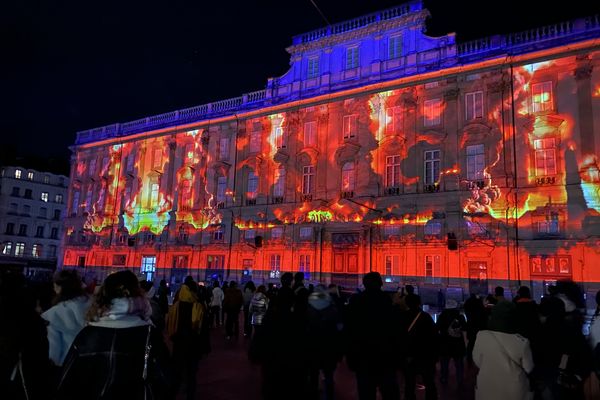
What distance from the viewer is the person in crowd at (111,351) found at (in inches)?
143

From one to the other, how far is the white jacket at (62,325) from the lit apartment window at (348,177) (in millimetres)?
26270

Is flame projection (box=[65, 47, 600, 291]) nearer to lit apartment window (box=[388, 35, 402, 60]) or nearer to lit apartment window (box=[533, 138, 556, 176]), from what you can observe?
lit apartment window (box=[533, 138, 556, 176])

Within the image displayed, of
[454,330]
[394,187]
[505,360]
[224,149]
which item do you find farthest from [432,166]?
[505,360]

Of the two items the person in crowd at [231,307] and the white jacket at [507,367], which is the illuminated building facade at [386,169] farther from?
the white jacket at [507,367]

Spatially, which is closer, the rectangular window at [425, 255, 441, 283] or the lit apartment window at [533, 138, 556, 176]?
the lit apartment window at [533, 138, 556, 176]

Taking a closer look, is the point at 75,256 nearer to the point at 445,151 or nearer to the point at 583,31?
the point at 445,151

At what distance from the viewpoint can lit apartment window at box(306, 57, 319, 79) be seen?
33.6 meters

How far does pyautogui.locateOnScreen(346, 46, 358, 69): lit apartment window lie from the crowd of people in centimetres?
Answer: 2586

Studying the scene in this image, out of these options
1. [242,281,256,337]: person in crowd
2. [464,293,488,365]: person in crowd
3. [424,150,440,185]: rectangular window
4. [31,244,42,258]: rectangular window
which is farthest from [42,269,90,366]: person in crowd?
[31,244,42,258]: rectangular window

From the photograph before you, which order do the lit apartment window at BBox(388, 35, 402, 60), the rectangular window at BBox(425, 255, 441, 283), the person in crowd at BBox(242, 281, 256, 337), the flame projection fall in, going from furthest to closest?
1. the lit apartment window at BBox(388, 35, 402, 60)
2. the rectangular window at BBox(425, 255, 441, 283)
3. the flame projection
4. the person in crowd at BBox(242, 281, 256, 337)

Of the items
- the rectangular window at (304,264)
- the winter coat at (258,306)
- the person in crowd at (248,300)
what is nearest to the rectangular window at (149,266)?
the rectangular window at (304,264)

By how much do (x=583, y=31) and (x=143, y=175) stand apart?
112ft

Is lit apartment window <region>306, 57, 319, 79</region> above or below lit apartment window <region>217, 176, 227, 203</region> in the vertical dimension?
above

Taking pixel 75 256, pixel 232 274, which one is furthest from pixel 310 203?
pixel 75 256
